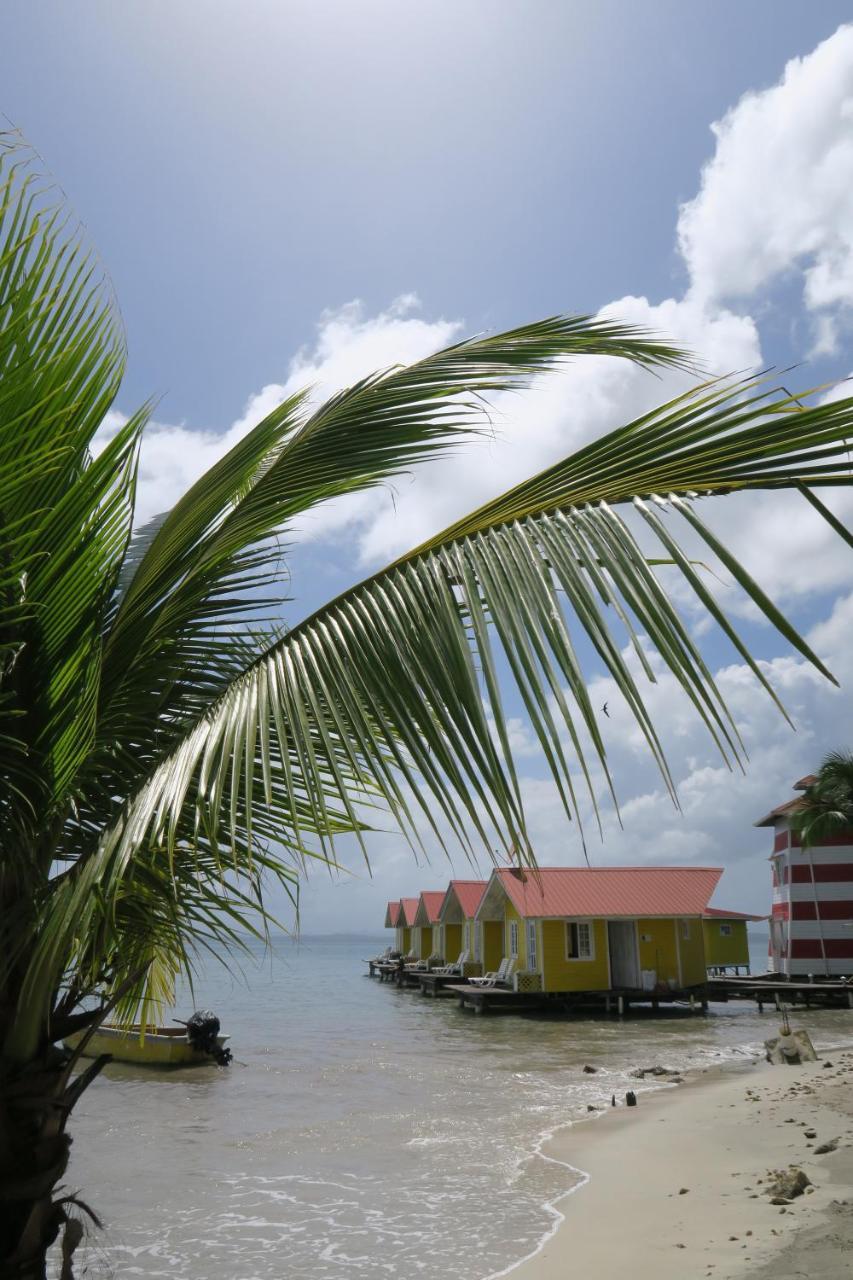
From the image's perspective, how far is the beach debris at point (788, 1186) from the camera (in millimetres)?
8711

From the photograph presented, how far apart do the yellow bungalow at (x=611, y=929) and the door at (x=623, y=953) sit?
0.04 metres

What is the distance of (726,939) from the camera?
123 feet

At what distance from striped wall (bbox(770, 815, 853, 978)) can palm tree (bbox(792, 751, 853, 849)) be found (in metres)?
1.10

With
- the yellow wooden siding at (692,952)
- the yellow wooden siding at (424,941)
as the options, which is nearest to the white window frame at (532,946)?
the yellow wooden siding at (692,952)

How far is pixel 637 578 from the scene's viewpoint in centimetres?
158

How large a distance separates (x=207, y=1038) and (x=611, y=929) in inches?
680

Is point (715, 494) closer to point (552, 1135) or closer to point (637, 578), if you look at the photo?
point (637, 578)

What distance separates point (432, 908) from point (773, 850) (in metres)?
17.3

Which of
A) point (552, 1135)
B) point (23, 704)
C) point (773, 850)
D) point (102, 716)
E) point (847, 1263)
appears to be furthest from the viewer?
point (773, 850)

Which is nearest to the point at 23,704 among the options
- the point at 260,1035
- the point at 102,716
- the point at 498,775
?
the point at 102,716

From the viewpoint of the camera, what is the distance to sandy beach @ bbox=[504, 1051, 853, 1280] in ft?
24.0

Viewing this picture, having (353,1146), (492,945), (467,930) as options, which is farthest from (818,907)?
(353,1146)

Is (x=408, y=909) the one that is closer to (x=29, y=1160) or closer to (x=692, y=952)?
(x=692, y=952)

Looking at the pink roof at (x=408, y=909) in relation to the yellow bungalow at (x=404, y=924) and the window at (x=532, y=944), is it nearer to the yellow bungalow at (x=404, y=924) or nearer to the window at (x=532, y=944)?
the yellow bungalow at (x=404, y=924)
